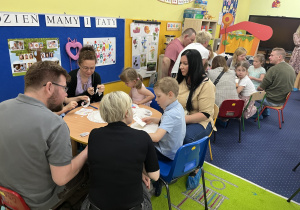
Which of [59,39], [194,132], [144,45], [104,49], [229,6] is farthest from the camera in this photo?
[229,6]

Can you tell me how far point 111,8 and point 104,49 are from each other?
25.1 inches

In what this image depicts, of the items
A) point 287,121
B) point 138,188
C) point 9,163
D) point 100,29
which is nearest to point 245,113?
point 287,121

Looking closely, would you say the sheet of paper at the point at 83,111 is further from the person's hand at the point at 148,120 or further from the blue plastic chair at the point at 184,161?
the blue plastic chair at the point at 184,161

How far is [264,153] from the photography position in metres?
3.30

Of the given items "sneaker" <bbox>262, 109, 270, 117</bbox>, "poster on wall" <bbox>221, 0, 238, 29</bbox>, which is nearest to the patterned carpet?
"sneaker" <bbox>262, 109, 270, 117</bbox>

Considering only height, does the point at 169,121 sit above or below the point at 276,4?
below

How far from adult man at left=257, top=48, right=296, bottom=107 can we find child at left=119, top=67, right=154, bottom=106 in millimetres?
2460

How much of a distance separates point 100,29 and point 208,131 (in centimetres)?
222

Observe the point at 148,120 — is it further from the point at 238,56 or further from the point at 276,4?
the point at 276,4

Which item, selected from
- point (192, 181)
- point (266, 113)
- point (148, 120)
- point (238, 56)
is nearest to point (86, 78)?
point (148, 120)

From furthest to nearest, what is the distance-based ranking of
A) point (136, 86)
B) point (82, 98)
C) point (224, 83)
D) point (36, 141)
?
point (224, 83), point (136, 86), point (82, 98), point (36, 141)

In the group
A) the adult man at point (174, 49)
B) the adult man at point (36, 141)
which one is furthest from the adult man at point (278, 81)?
the adult man at point (36, 141)

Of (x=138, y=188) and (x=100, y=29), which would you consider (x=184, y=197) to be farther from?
(x=100, y=29)

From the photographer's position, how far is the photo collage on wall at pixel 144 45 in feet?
12.7
